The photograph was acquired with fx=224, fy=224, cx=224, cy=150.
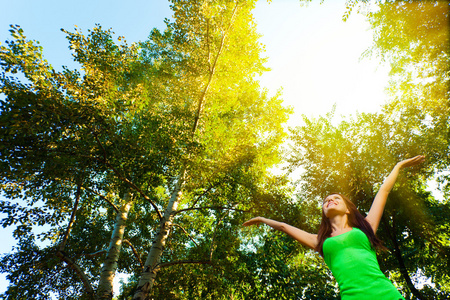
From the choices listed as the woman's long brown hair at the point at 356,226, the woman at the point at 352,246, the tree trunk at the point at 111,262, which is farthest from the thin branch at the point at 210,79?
the woman's long brown hair at the point at 356,226

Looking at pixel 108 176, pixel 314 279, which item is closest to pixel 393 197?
pixel 314 279

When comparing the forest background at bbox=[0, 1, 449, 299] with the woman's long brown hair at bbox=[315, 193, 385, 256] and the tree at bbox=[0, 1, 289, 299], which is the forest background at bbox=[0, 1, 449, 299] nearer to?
the tree at bbox=[0, 1, 289, 299]

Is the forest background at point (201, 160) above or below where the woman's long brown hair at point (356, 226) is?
above

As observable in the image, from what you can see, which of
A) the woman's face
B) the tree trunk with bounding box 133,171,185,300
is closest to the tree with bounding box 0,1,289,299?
the tree trunk with bounding box 133,171,185,300

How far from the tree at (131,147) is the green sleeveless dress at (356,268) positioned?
6.09m

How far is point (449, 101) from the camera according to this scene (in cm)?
1003

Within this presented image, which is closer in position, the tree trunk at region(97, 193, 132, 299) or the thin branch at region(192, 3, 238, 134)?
the tree trunk at region(97, 193, 132, 299)

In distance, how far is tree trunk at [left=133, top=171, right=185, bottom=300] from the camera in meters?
6.66

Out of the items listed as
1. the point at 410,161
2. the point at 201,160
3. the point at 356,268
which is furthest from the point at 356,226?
the point at 201,160

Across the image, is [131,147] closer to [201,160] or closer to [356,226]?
[201,160]

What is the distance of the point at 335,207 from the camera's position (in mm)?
2408

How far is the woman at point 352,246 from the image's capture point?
64.8 inches

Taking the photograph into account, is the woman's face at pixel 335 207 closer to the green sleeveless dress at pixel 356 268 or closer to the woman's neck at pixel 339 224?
the woman's neck at pixel 339 224

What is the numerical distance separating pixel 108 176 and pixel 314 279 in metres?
7.51
